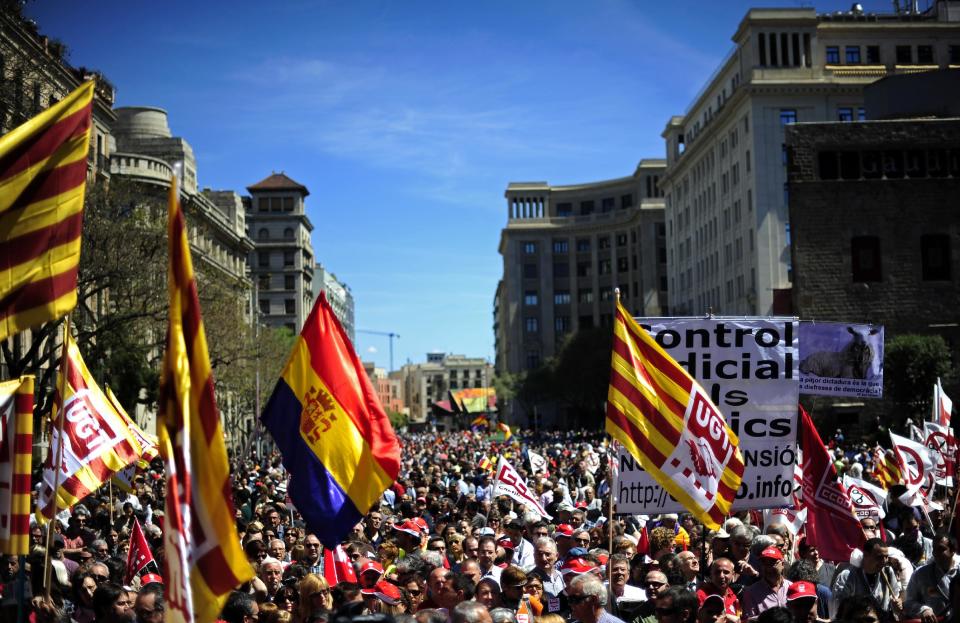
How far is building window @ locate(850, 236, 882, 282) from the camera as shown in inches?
1783

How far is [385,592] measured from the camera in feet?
28.7

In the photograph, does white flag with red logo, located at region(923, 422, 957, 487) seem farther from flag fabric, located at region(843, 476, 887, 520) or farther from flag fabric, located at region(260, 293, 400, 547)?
A: flag fabric, located at region(260, 293, 400, 547)

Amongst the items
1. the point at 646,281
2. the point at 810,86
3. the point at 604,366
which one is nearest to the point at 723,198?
the point at 810,86

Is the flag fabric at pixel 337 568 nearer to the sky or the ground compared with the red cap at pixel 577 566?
nearer to the ground

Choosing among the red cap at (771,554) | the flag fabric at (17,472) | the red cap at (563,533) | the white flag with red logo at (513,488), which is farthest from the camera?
the white flag with red logo at (513,488)

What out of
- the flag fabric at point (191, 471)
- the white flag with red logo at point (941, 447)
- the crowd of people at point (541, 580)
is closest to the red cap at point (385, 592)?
the crowd of people at point (541, 580)

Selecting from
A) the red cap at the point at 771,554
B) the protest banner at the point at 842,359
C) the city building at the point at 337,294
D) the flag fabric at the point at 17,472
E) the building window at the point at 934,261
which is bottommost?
the red cap at the point at 771,554

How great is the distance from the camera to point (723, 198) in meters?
75.6

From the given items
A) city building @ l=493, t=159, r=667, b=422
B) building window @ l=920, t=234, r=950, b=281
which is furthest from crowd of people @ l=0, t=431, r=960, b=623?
city building @ l=493, t=159, r=667, b=422

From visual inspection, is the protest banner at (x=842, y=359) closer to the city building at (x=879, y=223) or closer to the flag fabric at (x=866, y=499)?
the flag fabric at (x=866, y=499)

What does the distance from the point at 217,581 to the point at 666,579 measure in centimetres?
420

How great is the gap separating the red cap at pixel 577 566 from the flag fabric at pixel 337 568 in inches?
73.9

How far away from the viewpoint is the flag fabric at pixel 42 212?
6.39m

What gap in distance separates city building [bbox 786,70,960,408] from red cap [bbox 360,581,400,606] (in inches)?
1504
